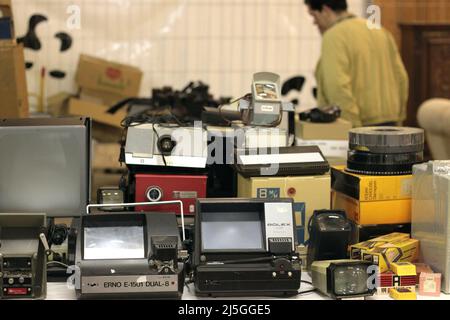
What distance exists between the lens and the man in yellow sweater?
171 inches

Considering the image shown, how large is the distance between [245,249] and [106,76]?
3.35m

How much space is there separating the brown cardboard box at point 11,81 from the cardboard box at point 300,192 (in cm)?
141

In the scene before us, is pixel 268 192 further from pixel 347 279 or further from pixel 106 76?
pixel 106 76

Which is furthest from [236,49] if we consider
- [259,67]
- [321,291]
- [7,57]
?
[321,291]

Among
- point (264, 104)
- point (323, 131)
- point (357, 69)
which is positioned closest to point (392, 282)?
point (264, 104)

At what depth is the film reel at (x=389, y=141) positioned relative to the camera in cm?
266

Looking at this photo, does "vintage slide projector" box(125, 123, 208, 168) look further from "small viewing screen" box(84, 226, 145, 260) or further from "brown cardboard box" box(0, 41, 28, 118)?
"brown cardboard box" box(0, 41, 28, 118)

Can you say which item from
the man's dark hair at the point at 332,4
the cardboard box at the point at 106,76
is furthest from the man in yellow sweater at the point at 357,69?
the cardboard box at the point at 106,76

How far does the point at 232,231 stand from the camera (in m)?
2.39

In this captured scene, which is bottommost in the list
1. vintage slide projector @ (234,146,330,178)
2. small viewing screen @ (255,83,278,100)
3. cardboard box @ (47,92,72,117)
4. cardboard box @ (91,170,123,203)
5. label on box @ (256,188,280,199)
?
cardboard box @ (91,170,123,203)

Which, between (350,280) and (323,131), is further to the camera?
(323,131)

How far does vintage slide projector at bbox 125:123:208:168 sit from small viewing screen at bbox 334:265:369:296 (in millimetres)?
575

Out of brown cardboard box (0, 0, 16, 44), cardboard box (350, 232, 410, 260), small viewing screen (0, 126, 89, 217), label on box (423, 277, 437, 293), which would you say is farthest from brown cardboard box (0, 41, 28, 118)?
label on box (423, 277, 437, 293)

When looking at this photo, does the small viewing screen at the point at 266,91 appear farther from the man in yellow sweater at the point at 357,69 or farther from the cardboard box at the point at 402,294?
the man in yellow sweater at the point at 357,69
